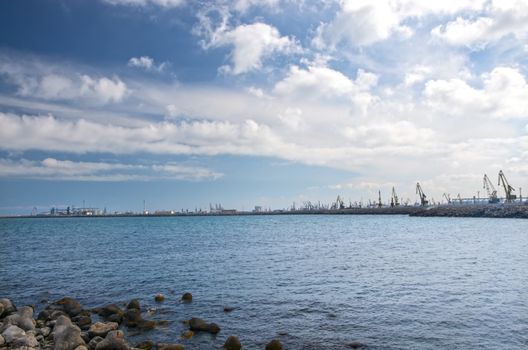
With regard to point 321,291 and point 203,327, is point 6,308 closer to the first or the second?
point 203,327

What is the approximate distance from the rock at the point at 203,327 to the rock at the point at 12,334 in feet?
26.2

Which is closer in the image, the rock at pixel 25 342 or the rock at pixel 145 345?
the rock at pixel 25 342

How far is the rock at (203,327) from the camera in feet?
66.9

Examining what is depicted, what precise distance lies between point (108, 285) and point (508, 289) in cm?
3130

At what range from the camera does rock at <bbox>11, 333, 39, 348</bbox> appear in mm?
17703

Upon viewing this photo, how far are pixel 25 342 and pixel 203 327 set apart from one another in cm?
820

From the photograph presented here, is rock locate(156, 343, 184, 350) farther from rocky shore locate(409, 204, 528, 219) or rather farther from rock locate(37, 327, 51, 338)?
rocky shore locate(409, 204, 528, 219)

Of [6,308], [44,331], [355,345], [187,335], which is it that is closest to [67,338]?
[44,331]

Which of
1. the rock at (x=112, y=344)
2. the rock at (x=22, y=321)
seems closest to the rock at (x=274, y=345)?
the rock at (x=112, y=344)

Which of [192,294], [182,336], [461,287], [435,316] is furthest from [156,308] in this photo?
[461,287]

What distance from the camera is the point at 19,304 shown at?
92.9 feet

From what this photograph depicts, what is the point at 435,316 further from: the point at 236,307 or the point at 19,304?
the point at 19,304

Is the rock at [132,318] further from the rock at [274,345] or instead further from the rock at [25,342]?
the rock at [274,345]

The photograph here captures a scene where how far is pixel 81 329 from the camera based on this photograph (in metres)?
21.0
